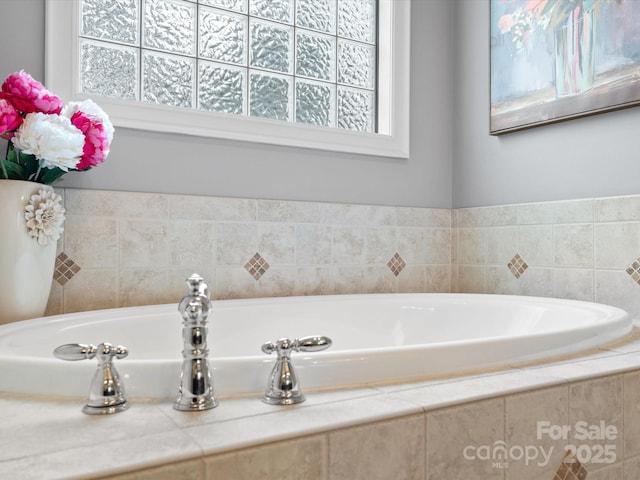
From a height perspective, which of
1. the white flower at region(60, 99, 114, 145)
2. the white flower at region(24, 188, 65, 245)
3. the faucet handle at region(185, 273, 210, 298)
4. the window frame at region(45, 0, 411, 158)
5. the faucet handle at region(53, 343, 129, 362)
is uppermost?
the window frame at region(45, 0, 411, 158)

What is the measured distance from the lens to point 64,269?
5.74ft

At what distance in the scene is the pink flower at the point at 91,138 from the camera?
59.6 inches

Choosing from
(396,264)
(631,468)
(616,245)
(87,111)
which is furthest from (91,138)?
(616,245)

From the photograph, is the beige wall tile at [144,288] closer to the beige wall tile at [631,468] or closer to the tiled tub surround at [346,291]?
the tiled tub surround at [346,291]

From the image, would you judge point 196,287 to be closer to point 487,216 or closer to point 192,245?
point 192,245

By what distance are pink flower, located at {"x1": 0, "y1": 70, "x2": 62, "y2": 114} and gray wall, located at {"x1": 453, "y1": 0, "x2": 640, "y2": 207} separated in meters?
1.87

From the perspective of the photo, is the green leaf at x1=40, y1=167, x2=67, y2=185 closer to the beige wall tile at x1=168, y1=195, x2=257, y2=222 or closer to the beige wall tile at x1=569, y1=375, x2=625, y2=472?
the beige wall tile at x1=168, y1=195, x2=257, y2=222

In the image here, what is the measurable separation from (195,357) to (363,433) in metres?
A: 0.30

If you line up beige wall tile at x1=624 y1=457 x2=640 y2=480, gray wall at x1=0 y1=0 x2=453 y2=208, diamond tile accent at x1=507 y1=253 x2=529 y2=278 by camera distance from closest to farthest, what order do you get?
beige wall tile at x1=624 y1=457 x2=640 y2=480, gray wall at x1=0 y1=0 x2=453 y2=208, diamond tile accent at x1=507 y1=253 x2=529 y2=278

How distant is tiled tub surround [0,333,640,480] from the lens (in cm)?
66

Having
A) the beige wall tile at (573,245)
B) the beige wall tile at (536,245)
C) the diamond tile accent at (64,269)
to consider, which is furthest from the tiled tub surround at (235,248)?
the beige wall tile at (573,245)

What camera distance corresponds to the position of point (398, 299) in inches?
81.7

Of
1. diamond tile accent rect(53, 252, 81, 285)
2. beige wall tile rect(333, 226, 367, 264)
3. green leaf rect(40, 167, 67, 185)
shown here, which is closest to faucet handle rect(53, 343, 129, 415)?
green leaf rect(40, 167, 67, 185)

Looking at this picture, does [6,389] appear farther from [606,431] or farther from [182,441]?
[606,431]
